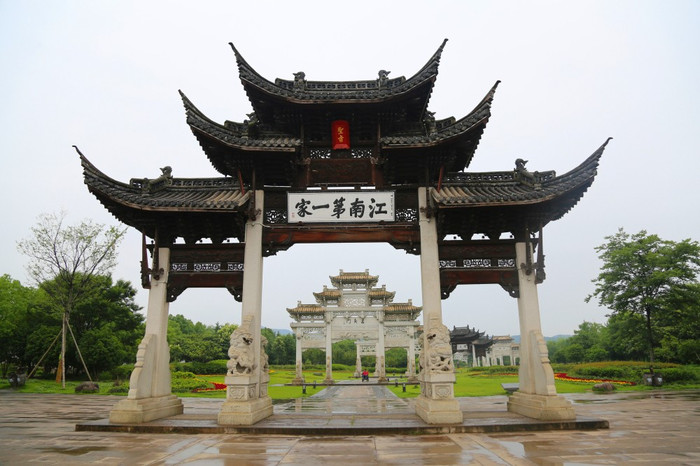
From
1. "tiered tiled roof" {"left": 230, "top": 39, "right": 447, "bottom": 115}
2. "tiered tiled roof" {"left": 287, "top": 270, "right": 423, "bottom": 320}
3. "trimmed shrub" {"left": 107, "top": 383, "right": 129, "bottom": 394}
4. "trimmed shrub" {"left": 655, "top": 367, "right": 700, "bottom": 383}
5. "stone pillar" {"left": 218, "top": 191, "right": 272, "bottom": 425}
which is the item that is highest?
"tiered tiled roof" {"left": 230, "top": 39, "right": 447, "bottom": 115}

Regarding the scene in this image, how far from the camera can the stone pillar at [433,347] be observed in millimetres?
9375

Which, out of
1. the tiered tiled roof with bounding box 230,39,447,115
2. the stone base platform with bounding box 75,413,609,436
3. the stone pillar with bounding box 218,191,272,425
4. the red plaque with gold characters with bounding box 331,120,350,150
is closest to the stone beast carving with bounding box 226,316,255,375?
the stone pillar with bounding box 218,191,272,425

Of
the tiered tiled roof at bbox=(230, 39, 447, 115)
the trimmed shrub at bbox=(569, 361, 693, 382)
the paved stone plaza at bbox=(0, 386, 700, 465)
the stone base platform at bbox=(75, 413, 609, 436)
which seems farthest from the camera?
the trimmed shrub at bbox=(569, 361, 693, 382)

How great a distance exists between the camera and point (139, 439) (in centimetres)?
852

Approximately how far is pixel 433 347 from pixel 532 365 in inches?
109

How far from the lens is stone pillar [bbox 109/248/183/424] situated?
9859 millimetres

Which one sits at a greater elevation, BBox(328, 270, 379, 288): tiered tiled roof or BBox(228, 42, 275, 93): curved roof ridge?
BBox(228, 42, 275, 93): curved roof ridge

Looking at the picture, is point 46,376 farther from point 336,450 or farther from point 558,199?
point 558,199

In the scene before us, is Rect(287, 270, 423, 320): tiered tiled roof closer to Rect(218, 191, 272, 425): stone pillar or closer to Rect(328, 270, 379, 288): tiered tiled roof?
Rect(328, 270, 379, 288): tiered tiled roof

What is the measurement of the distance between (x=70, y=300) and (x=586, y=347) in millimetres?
48760

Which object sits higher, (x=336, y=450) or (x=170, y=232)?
(x=170, y=232)

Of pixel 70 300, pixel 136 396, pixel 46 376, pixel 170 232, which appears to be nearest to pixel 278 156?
pixel 170 232

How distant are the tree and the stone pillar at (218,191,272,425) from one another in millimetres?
21560

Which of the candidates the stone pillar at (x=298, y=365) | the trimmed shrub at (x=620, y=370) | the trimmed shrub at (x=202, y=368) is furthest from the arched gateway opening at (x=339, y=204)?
the trimmed shrub at (x=202, y=368)
